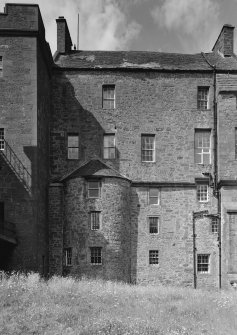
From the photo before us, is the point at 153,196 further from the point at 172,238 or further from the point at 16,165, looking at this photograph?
the point at 16,165

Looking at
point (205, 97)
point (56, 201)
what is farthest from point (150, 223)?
point (205, 97)

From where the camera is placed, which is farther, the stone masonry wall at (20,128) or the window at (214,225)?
the window at (214,225)

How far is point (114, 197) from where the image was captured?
1113 inches

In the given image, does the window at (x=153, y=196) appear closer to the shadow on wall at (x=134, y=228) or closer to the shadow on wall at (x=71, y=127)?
the shadow on wall at (x=134, y=228)

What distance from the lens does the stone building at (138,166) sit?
1104 inches

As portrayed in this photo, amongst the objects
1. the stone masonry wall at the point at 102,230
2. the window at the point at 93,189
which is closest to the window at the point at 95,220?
the stone masonry wall at the point at 102,230

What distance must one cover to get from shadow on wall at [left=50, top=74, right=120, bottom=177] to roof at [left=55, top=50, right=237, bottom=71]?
153 cm

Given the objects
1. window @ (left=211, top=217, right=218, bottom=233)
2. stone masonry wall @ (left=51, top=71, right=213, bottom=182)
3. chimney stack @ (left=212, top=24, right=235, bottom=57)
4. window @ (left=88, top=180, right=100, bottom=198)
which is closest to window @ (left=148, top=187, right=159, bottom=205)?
stone masonry wall @ (left=51, top=71, right=213, bottom=182)

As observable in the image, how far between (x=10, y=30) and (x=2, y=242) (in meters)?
10.2

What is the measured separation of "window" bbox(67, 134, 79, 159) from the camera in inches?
1176

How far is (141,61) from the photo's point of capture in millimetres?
31188

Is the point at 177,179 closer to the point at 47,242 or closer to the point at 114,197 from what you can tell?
the point at 114,197

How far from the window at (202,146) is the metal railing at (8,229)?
38.9 ft

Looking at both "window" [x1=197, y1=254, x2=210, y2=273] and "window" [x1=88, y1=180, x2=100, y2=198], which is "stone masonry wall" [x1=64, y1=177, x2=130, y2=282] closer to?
"window" [x1=88, y1=180, x2=100, y2=198]
